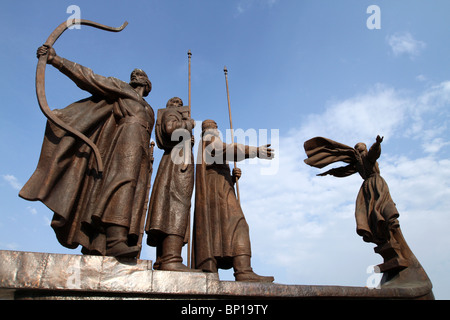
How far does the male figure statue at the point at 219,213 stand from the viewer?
581 centimetres

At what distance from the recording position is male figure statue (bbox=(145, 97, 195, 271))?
209 inches

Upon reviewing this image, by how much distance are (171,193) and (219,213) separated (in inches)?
42.6

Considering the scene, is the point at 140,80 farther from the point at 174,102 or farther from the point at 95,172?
the point at 95,172

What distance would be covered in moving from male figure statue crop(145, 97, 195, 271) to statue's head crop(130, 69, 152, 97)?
0.52 meters

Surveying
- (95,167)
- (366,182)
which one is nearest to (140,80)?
(95,167)

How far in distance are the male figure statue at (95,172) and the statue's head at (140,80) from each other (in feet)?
1.12

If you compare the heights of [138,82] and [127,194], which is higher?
[138,82]

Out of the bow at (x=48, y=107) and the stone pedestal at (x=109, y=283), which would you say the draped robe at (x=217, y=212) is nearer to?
the stone pedestal at (x=109, y=283)

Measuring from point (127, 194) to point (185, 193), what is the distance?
0.94m

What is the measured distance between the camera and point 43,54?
5.41 m

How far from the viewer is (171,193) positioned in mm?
5633
